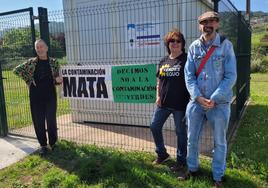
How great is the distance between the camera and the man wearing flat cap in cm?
365

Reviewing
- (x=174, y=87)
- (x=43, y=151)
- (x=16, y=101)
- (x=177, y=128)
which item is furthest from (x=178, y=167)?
(x=16, y=101)

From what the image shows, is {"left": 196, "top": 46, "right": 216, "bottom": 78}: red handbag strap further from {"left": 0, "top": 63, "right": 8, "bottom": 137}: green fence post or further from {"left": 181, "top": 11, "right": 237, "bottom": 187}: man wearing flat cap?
{"left": 0, "top": 63, "right": 8, "bottom": 137}: green fence post

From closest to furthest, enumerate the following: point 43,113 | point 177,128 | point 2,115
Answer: point 177,128, point 43,113, point 2,115

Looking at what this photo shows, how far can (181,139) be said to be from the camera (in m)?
4.43

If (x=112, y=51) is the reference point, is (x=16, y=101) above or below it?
below

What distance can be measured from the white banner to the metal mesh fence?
400mm

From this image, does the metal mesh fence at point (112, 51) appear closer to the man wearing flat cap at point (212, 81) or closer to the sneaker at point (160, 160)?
the sneaker at point (160, 160)

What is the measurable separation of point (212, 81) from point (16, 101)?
4.67 m

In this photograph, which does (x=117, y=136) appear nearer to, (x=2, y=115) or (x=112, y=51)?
(x=112, y=51)

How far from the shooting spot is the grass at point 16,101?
21.1 feet

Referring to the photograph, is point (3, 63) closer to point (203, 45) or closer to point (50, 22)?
point (50, 22)

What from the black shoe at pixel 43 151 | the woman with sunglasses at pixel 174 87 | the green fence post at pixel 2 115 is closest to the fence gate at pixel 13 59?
the green fence post at pixel 2 115

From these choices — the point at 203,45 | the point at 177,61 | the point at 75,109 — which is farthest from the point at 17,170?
the point at 203,45

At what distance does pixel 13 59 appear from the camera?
6496 mm
